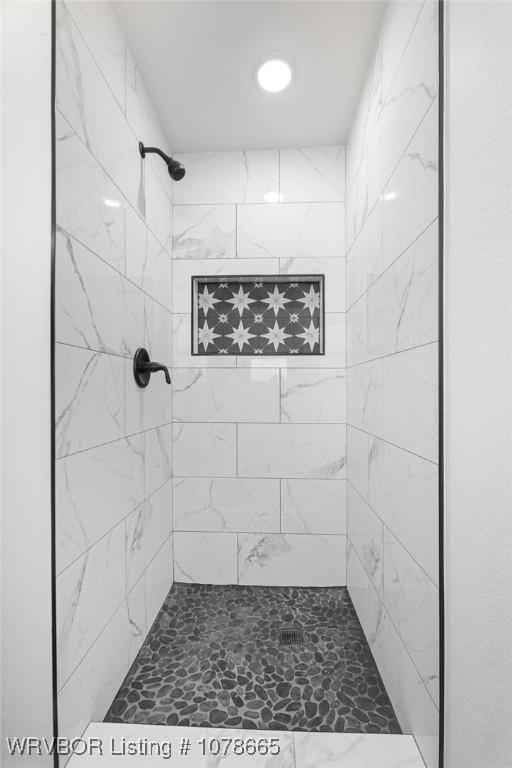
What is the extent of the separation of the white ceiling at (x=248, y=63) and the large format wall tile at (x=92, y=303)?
857 mm

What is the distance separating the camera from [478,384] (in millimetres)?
748

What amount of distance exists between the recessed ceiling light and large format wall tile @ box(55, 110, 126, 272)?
763 millimetres

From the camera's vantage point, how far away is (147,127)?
165cm

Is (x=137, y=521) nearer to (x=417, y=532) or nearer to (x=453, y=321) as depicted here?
(x=417, y=532)

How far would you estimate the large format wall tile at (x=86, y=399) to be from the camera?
98 cm

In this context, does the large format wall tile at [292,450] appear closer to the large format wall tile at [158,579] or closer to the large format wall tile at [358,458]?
the large format wall tile at [358,458]

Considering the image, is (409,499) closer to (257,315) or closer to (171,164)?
(257,315)

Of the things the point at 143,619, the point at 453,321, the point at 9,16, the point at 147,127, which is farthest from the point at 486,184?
the point at 143,619

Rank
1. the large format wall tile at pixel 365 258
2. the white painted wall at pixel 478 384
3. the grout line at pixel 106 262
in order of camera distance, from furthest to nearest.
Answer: the large format wall tile at pixel 365 258 → the grout line at pixel 106 262 → the white painted wall at pixel 478 384

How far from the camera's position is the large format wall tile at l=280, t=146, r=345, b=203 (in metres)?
2.00

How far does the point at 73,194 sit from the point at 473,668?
1415 millimetres

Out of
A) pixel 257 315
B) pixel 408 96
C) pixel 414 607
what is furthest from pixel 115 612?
pixel 408 96

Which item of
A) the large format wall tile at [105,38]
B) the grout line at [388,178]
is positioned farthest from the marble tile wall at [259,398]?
the large format wall tile at [105,38]

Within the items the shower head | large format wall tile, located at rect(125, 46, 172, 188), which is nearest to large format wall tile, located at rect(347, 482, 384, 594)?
the shower head
